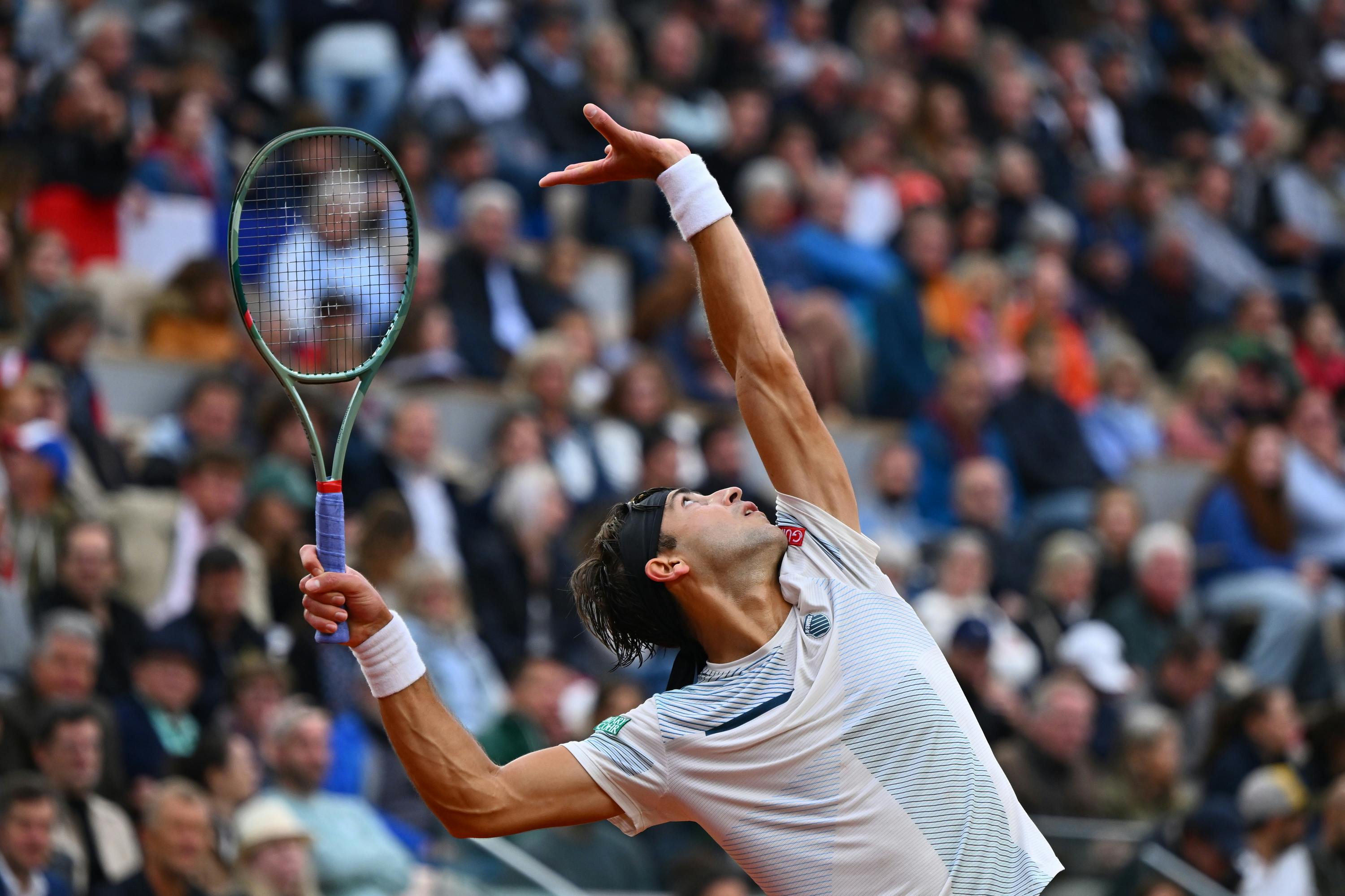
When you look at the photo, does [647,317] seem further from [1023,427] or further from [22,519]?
[22,519]

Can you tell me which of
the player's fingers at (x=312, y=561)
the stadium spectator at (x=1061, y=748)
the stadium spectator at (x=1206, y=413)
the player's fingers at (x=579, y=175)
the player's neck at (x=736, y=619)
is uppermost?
the player's fingers at (x=579, y=175)

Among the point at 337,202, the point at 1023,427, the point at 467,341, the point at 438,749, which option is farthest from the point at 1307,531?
the point at 438,749

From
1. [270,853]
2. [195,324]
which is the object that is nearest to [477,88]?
[195,324]

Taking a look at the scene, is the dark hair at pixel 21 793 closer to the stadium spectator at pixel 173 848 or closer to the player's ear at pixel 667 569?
the stadium spectator at pixel 173 848

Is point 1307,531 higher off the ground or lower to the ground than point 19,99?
lower

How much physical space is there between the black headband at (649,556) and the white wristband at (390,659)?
1.88 ft

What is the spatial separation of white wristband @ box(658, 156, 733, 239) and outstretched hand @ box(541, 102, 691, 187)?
0.03m

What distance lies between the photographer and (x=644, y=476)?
10.5 metres

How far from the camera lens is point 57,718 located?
6.98 meters

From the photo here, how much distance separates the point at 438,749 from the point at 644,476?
652cm

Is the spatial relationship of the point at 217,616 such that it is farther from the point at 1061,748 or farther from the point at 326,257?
the point at 1061,748

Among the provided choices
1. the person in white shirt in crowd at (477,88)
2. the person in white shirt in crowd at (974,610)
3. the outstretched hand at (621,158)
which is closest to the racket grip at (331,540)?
the outstretched hand at (621,158)

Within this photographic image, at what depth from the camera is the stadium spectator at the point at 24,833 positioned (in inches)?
255

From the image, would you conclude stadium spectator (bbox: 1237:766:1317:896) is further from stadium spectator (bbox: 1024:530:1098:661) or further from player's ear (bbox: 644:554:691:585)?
player's ear (bbox: 644:554:691:585)
